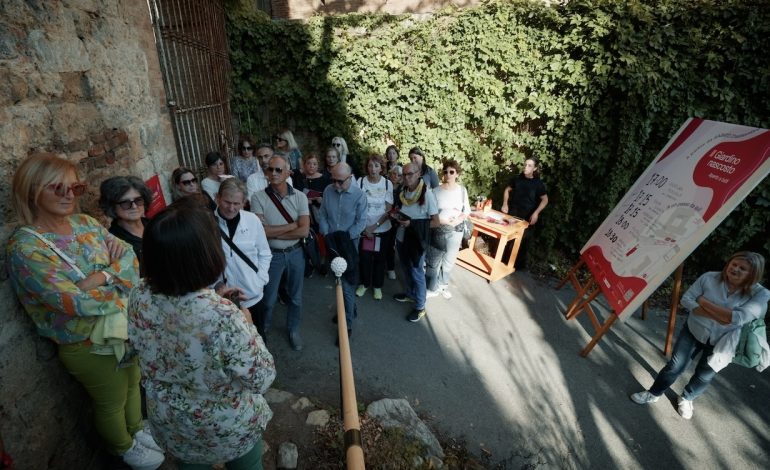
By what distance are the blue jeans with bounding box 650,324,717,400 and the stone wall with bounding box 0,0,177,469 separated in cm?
483

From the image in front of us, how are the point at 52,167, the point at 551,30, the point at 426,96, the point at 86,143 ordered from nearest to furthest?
the point at 52,167
the point at 86,143
the point at 551,30
the point at 426,96

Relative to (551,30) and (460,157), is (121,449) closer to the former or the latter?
(460,157)

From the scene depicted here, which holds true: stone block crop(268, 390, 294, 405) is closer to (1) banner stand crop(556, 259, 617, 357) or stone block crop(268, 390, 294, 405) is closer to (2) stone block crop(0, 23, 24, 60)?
(2) stone block crop(0, 23, 24, 60)

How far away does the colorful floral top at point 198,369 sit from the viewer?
1370 mm

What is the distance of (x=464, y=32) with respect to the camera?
6316 millimetres

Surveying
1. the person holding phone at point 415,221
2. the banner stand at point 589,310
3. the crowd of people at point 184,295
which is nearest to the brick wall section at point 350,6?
the person holding phone at point 415,221

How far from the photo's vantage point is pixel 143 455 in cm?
235

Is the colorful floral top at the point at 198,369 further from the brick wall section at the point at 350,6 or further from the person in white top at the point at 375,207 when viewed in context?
the brick wall section at the point at 350,6

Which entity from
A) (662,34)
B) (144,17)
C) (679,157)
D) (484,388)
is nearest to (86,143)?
(144,17)

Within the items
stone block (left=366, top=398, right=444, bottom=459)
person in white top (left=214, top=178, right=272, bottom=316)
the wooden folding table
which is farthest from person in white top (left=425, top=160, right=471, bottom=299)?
person in white top (left=214, top=178, right=272, bottom=316)

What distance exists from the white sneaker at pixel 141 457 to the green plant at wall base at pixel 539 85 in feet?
19.6

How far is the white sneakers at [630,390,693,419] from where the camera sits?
3571 mm

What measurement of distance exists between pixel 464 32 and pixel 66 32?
5.78 meters

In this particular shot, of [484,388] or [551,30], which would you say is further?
[551,30]
